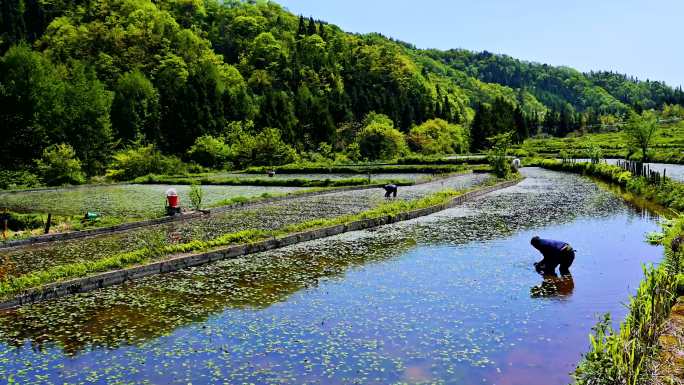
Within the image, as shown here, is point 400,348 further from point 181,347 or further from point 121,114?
point 121,114

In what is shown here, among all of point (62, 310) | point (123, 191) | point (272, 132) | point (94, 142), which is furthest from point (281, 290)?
point (272, 132)

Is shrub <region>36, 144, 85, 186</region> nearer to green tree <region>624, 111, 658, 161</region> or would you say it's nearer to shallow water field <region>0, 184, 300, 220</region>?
shallow water field <region>0, 184, 300, 220</region>

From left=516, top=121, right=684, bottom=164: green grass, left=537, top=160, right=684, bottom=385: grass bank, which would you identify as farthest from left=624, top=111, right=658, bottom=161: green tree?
left=537, top=160, right=684, bottom=385: grass bank

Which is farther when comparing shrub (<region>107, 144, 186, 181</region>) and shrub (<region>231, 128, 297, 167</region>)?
Answer: shrub (<region>231, 128, 297, 167</region>)

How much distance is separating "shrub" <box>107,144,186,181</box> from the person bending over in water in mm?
46672

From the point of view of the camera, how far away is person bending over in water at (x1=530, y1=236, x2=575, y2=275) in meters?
13.1

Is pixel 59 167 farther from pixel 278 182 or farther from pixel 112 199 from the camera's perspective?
pixel 278 182

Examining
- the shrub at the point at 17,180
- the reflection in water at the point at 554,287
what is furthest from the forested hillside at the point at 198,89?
the reflection in water at the point at 554,287

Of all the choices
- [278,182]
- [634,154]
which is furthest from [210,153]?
[634,154]

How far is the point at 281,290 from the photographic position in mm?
12266

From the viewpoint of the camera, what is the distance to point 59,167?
45688 millimetres

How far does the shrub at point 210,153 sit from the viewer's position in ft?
206

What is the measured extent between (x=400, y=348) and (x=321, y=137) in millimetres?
72432

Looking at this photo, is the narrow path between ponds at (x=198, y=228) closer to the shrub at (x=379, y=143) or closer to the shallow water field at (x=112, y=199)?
the shallow water field at (x=112, y=199)
